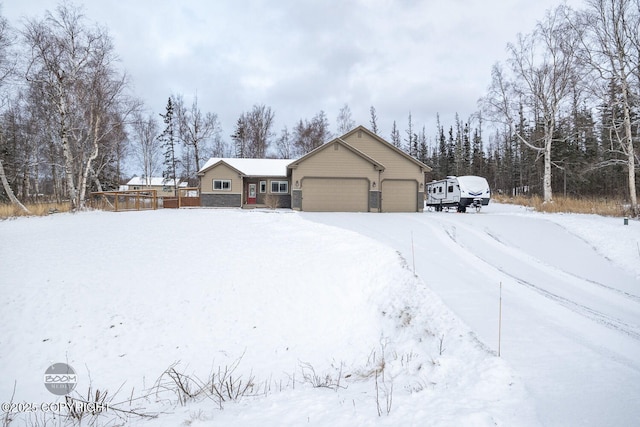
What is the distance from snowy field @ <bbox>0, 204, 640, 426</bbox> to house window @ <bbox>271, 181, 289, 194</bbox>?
15468 millimetres

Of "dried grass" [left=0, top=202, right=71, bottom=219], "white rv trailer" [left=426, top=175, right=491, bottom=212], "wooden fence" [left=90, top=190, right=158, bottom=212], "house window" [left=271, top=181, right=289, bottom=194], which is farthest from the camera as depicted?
"house window" [left=271, top=181, right=289, bottom=194]

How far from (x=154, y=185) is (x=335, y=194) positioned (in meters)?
41.8

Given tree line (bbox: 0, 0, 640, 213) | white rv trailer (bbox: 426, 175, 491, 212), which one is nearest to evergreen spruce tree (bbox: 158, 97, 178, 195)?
tree line (bbox: 0, 0, 640, 213)

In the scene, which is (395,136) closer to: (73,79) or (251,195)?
(251,195)

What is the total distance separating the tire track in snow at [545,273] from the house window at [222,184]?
61.4 ft

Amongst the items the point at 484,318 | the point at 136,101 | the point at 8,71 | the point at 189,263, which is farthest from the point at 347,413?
the point at 8,71

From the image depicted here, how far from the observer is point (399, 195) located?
2241 cm

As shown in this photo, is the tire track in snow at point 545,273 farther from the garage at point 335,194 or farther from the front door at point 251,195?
the front door at point 251,195

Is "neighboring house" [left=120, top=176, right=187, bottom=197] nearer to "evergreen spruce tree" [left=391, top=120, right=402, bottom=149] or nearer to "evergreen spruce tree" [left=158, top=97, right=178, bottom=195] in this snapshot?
"evergreen spruce tree" [left=158, top=97, right=178, bottom=195]

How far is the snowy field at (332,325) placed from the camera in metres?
3.23

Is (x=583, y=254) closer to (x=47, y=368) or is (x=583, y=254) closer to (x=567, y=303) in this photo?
(x=567, y=303)

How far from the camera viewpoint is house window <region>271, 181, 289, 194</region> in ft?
87.1

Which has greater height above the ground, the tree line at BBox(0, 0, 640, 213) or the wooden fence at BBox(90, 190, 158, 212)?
the tree line at BBox(0, 0, 640, 213)

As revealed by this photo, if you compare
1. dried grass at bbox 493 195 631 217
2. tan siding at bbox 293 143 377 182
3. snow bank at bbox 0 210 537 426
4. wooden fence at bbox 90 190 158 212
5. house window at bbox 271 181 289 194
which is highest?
tan siding at bbox 293 143 377 182
